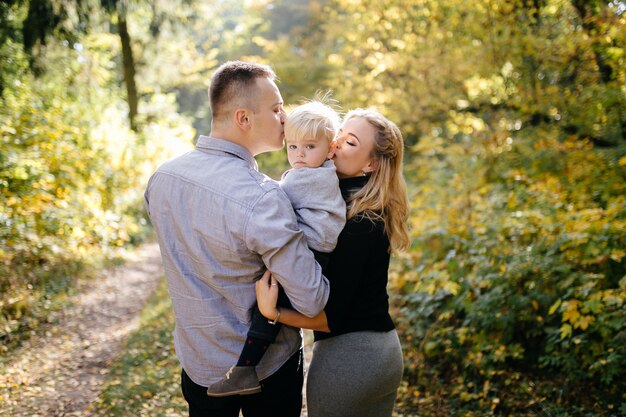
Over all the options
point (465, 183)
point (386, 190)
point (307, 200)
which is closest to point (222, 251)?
point (307, 200)

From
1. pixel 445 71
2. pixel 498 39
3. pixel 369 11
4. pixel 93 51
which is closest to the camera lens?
pixel 498 39

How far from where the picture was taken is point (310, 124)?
2053mm

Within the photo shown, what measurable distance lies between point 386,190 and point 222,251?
71 cm

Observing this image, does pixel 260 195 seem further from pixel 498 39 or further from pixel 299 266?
pixel 498 39

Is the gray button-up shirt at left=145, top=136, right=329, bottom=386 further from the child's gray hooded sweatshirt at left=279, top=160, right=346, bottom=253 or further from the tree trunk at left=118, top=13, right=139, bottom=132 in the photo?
the tree trunk at left=118, top=13, right=139, bottom=132

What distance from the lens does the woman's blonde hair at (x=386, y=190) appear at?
2078 mm

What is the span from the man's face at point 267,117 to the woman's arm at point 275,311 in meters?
0.54

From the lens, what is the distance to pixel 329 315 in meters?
1.99

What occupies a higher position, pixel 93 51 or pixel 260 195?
pixel 93 51

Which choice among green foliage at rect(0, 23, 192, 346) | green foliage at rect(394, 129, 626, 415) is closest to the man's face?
green foliage at rect(394, 129, 626, 415)

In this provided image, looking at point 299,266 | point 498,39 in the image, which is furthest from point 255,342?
point 498,39

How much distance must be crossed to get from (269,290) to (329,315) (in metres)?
0.27

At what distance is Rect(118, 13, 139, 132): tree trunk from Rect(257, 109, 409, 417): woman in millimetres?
11791

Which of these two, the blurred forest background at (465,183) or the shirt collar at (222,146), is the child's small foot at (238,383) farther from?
the blurred forest background at (465,183)
